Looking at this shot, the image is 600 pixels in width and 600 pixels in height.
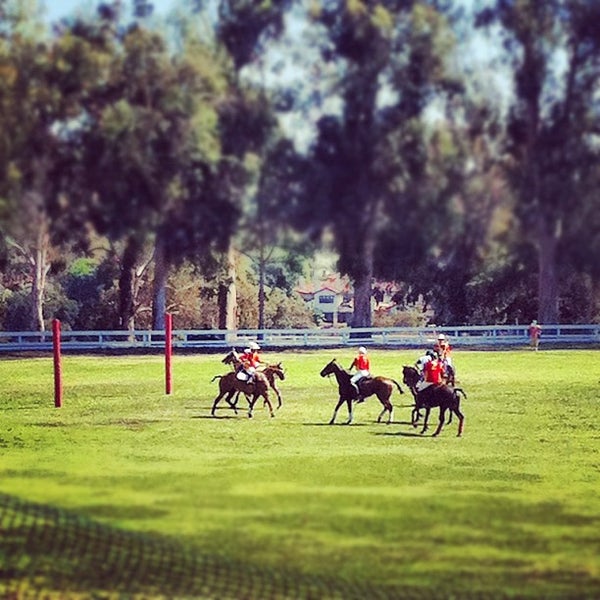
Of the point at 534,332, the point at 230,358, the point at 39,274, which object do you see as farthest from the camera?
the point at 230,358

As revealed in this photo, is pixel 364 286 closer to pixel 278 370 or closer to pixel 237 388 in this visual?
pixel 237 388

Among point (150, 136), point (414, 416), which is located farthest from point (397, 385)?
point (150, 136)

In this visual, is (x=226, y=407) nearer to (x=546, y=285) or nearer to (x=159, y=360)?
(x=159, y=360)

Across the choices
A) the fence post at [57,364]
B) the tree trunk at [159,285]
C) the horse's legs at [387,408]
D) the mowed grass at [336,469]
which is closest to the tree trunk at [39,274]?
the fence post at [57,364]

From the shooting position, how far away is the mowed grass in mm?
3775

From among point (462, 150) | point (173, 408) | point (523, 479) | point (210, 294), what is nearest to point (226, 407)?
point (173, 408)

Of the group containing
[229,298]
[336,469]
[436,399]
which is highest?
[229,298]

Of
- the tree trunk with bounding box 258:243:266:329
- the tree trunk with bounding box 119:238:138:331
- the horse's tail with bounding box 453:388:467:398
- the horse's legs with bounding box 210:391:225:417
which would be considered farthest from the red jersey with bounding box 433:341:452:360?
the tree trunk with bounding box 119:238:138:331

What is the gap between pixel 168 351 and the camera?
190 inches

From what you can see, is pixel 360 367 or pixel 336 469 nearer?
pixel 336 469

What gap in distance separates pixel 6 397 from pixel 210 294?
121cm

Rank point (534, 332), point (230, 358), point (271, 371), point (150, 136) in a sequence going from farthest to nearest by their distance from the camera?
point (271, 371)
point (230, 358)
point (534, 332)
point (150, 136)

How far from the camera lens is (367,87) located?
369cm

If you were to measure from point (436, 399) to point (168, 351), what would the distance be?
1.39 metres
